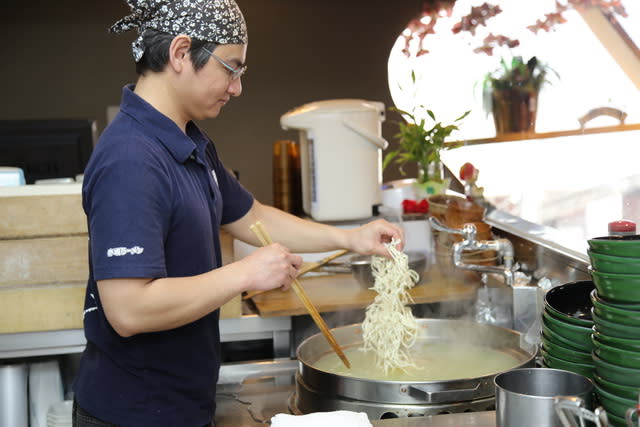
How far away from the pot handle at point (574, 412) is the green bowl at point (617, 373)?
0.14 meters

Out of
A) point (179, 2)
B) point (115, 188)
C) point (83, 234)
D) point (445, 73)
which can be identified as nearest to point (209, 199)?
point (115, 188)

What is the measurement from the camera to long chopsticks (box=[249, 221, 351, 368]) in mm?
1884

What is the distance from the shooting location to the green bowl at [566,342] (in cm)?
144

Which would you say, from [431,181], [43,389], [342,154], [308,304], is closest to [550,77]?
[431,181]

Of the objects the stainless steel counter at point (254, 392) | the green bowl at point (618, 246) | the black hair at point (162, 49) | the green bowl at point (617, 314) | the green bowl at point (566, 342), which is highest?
the black hair at point (162, 49)

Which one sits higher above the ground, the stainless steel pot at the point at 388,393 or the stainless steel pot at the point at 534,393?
the stainless steel pot at the point at 534,393

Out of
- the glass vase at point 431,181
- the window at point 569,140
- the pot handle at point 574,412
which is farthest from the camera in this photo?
the glass vase at point 431,181

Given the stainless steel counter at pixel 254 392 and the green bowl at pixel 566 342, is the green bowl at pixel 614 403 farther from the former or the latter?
the stainless steel counter at pixel 254 392

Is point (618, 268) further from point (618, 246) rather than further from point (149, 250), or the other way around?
point (149, 250)

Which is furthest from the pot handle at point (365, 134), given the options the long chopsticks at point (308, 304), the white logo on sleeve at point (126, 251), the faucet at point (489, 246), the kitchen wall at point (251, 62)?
the kitchen wall at point (251, 62)

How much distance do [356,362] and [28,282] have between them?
1.18 m

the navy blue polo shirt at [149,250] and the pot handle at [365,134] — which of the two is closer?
the navy blue polo shirt at [149,250]

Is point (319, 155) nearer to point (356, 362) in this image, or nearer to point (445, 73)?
point (356, 362)

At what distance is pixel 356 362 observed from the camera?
213 centimetres
